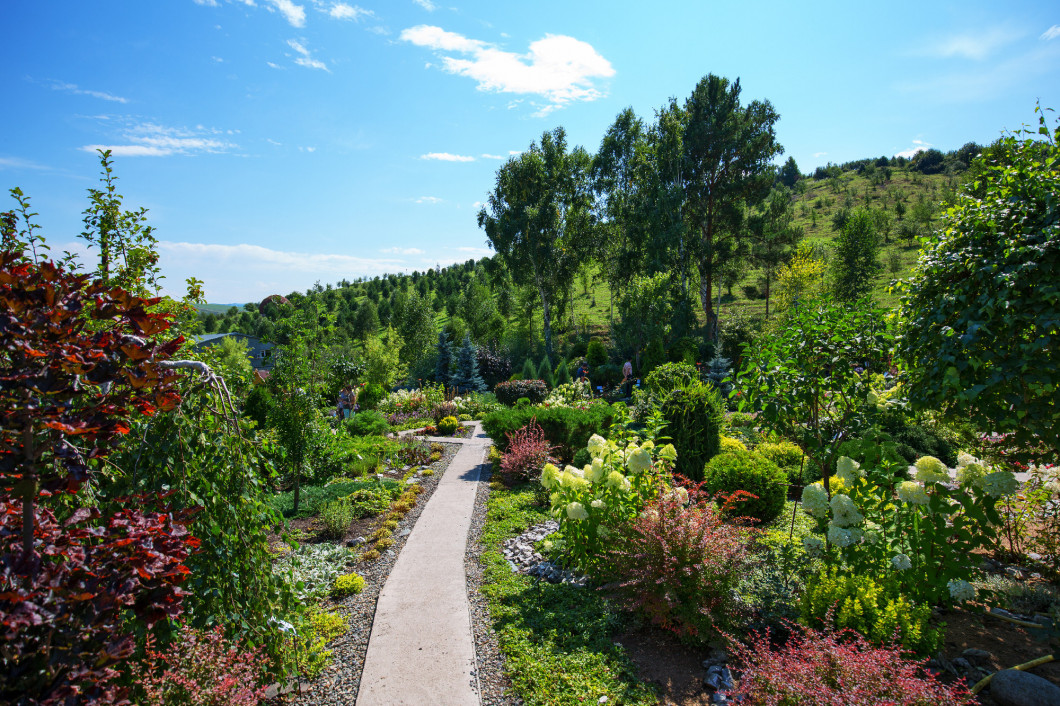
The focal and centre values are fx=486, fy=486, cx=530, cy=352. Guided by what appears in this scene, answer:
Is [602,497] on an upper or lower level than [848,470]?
lower

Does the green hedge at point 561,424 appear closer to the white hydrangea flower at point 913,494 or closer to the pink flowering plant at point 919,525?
the pink flowering plant at point 919,525

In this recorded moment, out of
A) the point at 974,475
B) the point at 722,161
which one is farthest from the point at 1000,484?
the point at 722,161

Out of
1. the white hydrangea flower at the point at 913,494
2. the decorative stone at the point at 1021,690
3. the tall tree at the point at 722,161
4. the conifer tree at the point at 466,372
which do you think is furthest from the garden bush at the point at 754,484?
the tall tree at the point at 722,161

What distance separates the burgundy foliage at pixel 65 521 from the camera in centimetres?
164

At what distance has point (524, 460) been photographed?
27.2 feet

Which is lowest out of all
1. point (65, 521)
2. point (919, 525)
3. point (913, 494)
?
point (919, 525)

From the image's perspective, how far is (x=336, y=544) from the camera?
5.97m

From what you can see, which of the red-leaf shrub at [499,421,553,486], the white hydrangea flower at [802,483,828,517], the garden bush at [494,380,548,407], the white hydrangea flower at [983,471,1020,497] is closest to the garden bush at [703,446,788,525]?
the white hydrangea flower at [802,483,828,517]

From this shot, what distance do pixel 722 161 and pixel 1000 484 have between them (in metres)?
25.4

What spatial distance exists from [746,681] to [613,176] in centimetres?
2762

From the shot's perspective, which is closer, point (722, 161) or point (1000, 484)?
point (1000, 484)

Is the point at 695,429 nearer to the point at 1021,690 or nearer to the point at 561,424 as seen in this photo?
the point at 561,424

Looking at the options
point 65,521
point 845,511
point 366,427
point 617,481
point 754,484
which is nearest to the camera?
point 65,521

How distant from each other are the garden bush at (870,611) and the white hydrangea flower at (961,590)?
0.26 meters
